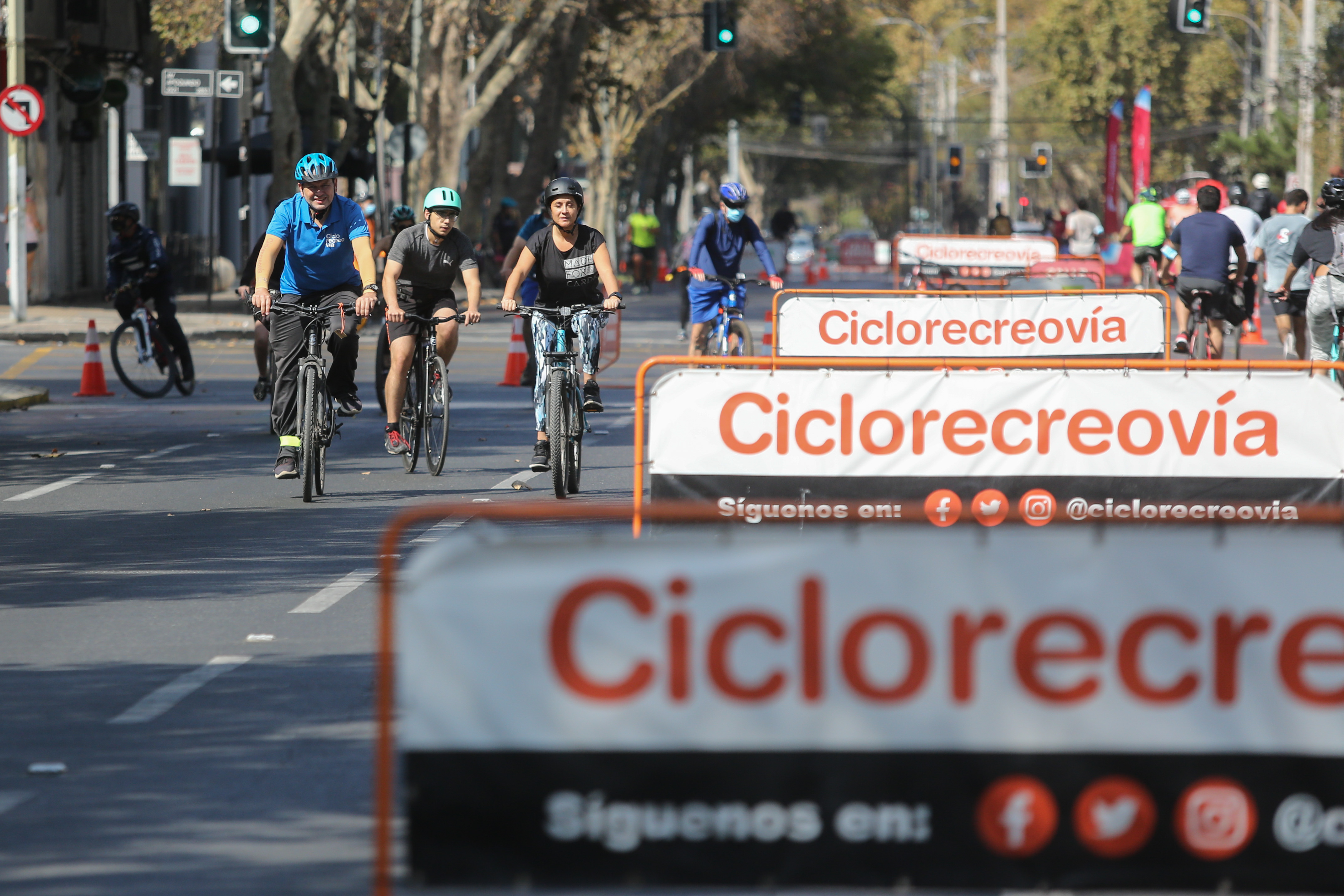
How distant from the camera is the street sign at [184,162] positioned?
30.0 meters

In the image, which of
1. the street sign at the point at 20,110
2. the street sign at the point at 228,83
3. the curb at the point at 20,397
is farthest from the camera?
the street sign at the point at 228,83

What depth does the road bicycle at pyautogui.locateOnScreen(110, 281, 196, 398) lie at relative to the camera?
17609 mm

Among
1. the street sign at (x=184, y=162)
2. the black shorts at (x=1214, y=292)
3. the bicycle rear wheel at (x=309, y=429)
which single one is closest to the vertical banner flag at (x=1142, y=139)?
the street sign at (x=184, y=162)

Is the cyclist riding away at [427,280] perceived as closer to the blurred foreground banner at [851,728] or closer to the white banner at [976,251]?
the blurred foreground banner at [851,728]

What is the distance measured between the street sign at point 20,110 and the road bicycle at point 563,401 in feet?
49.3

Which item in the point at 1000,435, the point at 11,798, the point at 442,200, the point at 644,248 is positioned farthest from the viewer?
the point at 644,248

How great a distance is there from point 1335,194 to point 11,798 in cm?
1167

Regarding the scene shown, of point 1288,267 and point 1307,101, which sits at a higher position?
point 1307,101

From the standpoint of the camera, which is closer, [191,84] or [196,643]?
[196,643]

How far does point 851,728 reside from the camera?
3.96m

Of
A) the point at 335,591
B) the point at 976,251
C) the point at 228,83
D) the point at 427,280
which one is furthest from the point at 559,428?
the point at 228,83

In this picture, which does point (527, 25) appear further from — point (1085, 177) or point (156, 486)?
point (1085, 177)

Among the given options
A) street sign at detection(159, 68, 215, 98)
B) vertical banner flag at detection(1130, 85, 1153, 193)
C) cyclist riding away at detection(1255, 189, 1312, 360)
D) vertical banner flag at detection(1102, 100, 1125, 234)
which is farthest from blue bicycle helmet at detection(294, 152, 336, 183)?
vertical banner flag at detection(1102, 100, 1125, 234)

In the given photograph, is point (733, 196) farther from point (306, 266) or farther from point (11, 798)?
point (11, 798)
